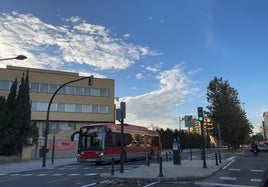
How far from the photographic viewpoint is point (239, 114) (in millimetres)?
59375

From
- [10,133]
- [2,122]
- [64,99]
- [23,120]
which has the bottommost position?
[10,133]

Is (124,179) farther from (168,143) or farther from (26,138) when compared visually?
(168,143)

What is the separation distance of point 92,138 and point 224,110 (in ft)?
116

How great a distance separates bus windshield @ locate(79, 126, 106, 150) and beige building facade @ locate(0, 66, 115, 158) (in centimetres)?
3129

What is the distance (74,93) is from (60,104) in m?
3.74

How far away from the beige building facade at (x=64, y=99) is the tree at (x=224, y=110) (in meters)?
20.8

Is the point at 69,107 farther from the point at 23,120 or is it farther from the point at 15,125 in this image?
the point at 15,125

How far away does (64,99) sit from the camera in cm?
6362

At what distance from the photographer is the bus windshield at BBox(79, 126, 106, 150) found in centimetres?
2694

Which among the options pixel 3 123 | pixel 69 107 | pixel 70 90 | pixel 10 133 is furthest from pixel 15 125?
pixel 70 90

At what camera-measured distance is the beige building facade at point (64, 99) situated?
198ft

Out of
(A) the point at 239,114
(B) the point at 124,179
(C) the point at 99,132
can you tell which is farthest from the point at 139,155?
(A) the point at 239,114

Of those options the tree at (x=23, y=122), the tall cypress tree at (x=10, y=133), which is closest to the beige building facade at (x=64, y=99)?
the tree at (x=23, y=122)

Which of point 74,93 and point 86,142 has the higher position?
point 74,93
